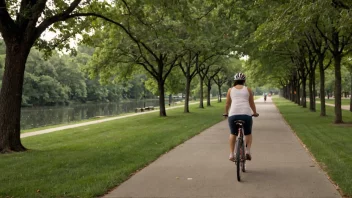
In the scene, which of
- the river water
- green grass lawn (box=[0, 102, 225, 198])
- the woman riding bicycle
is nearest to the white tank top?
the woman riding bicycle

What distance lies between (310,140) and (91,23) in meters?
8.53

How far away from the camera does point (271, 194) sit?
5.35m

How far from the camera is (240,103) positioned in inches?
253

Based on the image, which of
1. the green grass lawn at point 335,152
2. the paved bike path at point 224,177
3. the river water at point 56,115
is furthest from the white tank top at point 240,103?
the river water at point 56,115

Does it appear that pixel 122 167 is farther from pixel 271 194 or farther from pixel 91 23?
pixel 91 23

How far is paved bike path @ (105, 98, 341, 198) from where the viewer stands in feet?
17.9

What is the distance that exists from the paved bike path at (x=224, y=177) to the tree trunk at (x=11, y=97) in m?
4.27

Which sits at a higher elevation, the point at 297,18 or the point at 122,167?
the point at 297,18

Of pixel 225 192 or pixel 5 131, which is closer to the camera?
pixel 225 192

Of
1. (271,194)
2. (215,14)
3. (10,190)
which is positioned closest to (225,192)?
(271,194)

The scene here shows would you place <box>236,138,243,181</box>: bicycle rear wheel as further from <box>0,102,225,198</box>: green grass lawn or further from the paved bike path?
<box>0,102,225,198</box>: green grass lawn

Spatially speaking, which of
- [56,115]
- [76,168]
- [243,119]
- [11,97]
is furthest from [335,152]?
[56,115]

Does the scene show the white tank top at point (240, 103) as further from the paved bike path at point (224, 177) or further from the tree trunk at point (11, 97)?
the tree trunk at point (11, 97)

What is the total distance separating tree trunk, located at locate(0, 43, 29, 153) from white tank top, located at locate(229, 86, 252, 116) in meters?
6.29
